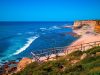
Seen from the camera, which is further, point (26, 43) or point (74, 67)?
point (26, 43)

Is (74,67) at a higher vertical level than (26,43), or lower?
higher

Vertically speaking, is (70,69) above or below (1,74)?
above

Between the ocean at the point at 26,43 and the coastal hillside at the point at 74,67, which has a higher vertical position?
the coastal hillside at the point at 74,67

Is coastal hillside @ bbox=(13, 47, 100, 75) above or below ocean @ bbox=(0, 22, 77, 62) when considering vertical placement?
above

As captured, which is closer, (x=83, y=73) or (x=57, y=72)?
(x=83, y=73)

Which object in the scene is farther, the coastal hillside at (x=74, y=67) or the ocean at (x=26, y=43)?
the ocean at (x=26, y=43)

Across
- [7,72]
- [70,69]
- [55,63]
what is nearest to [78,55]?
[55,63]

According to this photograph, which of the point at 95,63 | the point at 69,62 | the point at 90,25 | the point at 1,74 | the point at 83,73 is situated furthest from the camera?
the point at 90,25

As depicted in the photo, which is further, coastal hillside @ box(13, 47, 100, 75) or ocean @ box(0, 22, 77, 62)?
ocean @ box(0, 22, 77, 62)

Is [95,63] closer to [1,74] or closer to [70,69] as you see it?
[70,69]

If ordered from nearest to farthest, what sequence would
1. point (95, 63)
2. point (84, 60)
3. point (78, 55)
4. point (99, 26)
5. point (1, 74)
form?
point (95, 63)
point (84, 60)
point (78, 55)
point (1, 74)
point (99, 26)
